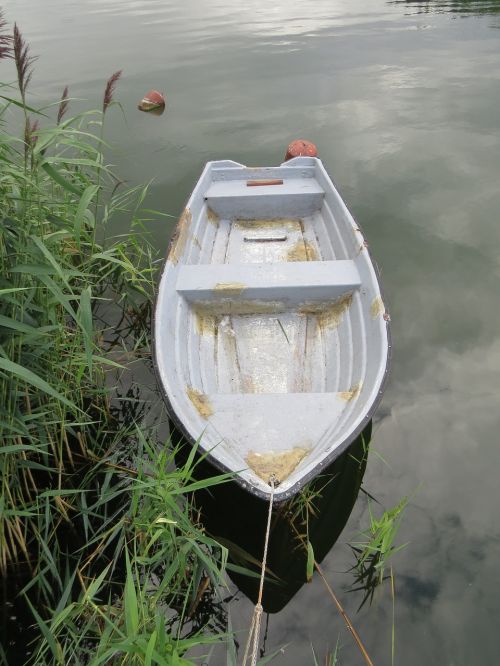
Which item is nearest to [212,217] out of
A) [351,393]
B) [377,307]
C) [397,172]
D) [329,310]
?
[329,310]

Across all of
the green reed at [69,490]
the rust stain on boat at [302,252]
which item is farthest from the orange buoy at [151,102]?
the green reed at [69,490]

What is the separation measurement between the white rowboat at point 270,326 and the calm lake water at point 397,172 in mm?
701

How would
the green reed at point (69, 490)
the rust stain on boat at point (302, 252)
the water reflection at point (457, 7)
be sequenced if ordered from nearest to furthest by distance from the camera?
the green reed at point (69, 490), the rust stain on boat at point (302, 252), the water reflection at point (457, 7)

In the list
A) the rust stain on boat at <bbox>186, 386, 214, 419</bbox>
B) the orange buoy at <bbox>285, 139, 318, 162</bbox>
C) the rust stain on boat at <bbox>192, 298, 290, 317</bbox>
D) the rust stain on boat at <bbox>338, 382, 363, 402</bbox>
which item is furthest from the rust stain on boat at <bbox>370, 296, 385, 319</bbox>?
the orange buoy at <bbox>285, 139, 318, 162</bbox>

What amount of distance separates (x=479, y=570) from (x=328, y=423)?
1.20m

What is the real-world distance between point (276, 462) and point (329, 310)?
1.67 m

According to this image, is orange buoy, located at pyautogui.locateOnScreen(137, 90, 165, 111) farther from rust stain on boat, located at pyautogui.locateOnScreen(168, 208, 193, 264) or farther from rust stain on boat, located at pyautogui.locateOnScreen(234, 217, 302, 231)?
rust stain on boat, located at pyautogui.locateOnScreen(168, 208, 193, 264)

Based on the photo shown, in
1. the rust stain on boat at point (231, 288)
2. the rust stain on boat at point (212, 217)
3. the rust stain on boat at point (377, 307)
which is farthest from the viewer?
the rust stain on boat at point (212, 217)

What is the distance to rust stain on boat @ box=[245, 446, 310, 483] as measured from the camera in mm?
2475

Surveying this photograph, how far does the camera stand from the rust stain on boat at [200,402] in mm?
2887

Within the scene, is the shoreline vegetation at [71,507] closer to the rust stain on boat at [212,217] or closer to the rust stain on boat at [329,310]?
the rust stain on boat at [329,310]

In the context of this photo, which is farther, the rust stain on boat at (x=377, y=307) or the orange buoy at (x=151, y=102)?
the orange buoy at (x=151, y=102)

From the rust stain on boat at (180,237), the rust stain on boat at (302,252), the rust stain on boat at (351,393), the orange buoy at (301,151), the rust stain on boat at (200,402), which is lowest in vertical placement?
the rust stain on boat at (200,402)

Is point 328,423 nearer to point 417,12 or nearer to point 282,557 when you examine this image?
point 282,557
